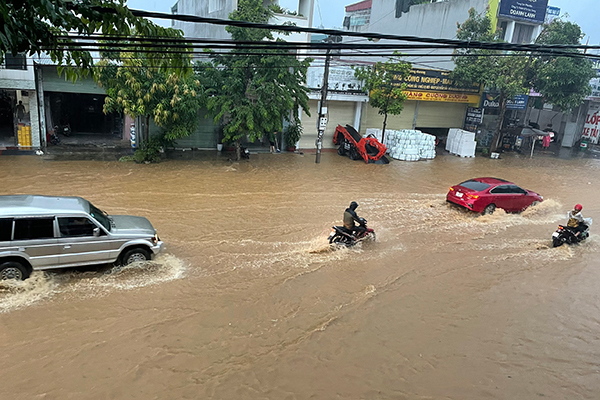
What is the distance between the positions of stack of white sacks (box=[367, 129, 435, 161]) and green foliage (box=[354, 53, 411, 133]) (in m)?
1.56

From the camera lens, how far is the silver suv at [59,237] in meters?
8.15

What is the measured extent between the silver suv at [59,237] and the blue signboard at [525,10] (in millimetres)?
29511

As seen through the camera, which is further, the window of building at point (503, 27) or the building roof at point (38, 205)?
the window of building at point (503, 27)

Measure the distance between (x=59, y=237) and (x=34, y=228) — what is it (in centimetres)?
46

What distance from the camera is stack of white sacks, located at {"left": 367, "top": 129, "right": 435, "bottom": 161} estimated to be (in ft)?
83.9

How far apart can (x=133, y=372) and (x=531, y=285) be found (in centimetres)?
893

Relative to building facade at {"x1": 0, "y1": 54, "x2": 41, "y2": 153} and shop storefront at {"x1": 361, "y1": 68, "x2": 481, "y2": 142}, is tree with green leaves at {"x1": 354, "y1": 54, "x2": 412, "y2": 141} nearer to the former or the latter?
shop storefront at {"x1": 361, "y1": 68, "x2": 481, "y2": 142}

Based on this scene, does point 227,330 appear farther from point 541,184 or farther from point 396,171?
point 541,184

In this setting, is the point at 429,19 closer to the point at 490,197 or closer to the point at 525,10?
the point at 525,10

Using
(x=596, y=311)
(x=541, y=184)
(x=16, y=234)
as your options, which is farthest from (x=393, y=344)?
(x=541, y=184)

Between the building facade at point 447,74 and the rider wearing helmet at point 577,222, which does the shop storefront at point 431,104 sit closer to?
the building facade at point 447,74

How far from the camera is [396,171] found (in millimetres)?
22344

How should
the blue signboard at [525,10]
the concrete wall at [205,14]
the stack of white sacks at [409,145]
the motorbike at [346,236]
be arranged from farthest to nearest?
the blue signboard at [525,10] → the stack of white sacks at [409,145] → the concrete wall at [205,14] → the motorbike at [346,236]

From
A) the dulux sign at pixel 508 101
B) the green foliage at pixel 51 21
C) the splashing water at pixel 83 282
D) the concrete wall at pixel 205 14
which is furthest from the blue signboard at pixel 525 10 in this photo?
the green foliage at pixel 51 21
